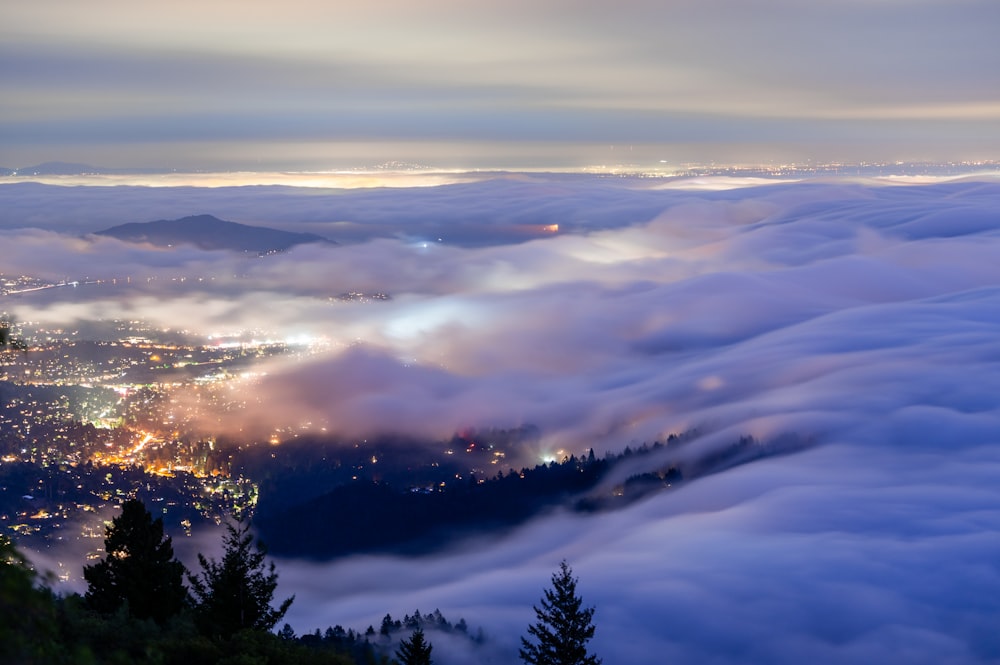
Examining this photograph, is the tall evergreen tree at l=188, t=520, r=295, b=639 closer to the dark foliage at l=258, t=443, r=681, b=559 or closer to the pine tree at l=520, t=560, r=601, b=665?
the pine tree at l=520, t=560, r=601, b=665

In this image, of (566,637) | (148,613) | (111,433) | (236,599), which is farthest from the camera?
(111,433)

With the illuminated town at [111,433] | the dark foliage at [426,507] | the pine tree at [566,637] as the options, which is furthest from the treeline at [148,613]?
the dark foliage at [426,507]

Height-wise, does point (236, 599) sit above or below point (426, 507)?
below

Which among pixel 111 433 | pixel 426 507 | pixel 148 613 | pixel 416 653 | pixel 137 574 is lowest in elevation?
pixel 416 653

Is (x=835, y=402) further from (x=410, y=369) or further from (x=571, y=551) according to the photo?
(x=410, y=369)

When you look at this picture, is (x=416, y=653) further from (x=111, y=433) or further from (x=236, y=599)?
(x=111, y=433)

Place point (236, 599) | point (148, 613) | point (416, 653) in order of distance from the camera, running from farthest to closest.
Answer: point (148, 613) < point (416, 653) < point (236, 599)

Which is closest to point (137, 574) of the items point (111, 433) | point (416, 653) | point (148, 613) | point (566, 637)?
point (148, 613)

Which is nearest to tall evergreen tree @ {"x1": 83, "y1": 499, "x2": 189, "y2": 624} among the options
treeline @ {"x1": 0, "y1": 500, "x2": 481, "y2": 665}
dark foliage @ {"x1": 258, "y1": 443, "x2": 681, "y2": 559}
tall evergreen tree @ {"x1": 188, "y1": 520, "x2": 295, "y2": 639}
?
treeline @ {"x1": 0, "y1": 500, "x2": 481, "y2": 665}

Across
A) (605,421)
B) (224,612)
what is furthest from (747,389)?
(224,612)
